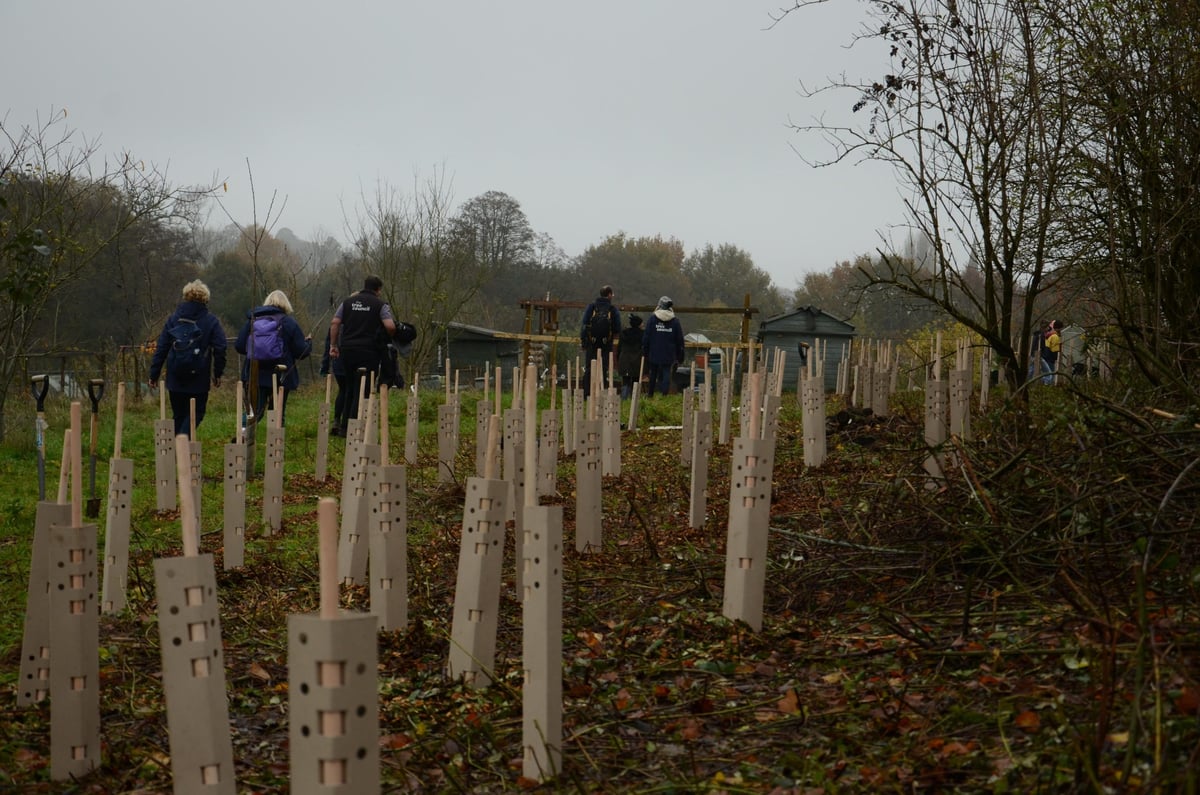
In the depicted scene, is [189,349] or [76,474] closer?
[76,474]

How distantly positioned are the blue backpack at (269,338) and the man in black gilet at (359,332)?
2.95 ft

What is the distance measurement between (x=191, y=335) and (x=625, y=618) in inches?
241

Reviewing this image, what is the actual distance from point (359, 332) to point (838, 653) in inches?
336

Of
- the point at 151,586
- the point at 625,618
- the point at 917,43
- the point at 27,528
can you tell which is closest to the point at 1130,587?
the point at 625,618

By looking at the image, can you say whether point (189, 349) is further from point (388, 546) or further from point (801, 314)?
point (801, 314)

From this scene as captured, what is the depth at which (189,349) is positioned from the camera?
10000mm

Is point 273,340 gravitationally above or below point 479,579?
above

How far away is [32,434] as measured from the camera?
41.2ft

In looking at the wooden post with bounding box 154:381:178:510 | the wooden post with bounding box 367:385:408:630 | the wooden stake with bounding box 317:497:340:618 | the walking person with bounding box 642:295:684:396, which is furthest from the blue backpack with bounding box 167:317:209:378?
the walking person with bounding box 642:295:684:396

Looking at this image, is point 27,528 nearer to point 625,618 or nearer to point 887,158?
point 625,618

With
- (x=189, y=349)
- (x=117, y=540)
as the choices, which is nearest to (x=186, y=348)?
(x=189, y=349)

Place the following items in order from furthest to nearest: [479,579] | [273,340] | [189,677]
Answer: [273,340], [479,579], [189,677]

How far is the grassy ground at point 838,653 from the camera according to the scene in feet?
10.8

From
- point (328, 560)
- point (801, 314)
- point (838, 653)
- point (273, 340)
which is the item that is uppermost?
point (801, 314)
